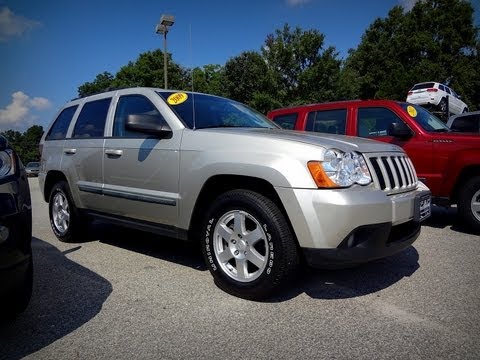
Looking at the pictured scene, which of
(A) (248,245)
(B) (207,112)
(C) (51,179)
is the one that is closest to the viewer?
(A) (248,245)

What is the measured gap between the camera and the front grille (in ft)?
10.3

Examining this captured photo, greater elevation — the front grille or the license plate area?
the front grille

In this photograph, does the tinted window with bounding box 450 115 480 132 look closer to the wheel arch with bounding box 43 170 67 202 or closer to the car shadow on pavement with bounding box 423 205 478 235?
the car shadow on pavement with bounding box 423 205 478 235

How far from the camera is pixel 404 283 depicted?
11.3 feet

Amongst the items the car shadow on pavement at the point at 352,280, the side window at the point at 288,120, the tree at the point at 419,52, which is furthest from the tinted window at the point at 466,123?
the tree at the point at 419,52

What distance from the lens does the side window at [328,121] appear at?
21.4ft

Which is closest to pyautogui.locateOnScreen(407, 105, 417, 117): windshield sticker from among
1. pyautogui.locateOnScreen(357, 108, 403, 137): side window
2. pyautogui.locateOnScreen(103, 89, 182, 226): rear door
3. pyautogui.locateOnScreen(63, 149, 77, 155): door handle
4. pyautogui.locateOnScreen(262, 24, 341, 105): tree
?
pyautogui.locateOnScreen(357, 108, 403, 137): side window

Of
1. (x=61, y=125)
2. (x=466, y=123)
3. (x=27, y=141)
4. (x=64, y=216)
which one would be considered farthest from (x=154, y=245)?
(x=27, y=141)

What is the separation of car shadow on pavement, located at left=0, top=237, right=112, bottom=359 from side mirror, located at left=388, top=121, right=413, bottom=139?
174 inches

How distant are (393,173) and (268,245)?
124 centimetres

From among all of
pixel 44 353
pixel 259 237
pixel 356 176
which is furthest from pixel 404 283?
pixel 44 353

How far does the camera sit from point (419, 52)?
34.8m

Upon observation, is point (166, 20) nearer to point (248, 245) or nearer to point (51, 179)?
point (51, 179)

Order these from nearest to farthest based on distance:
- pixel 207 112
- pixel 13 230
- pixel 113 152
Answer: pixel 13 230
pixel 207 112
pixel 113 152
